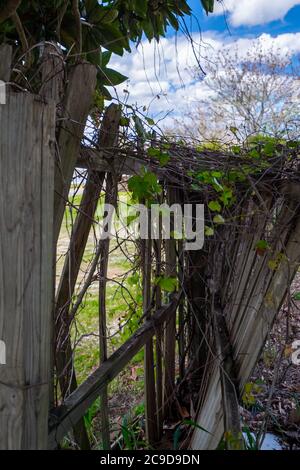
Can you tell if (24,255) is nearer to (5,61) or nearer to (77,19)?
(5,61)

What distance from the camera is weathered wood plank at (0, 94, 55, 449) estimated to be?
0.99 metres

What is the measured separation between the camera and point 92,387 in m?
1.57

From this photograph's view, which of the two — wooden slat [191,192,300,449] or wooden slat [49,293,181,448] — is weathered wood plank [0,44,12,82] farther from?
wooden slat [191,192,300,449]

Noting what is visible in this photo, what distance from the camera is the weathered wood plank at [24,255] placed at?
3.26ft

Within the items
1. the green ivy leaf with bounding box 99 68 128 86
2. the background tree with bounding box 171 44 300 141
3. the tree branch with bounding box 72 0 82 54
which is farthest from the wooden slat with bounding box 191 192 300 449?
the background tree with bounding box 171 44 300 141

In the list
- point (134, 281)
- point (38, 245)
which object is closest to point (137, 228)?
point (134, 281)

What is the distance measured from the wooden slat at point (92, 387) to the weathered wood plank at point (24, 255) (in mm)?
260

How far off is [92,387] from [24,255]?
0.78 meters

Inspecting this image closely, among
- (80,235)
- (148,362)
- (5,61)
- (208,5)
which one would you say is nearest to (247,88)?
(208,5)

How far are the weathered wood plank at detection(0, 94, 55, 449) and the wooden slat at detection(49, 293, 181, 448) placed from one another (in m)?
0.26

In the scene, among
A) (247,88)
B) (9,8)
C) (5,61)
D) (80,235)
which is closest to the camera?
(5,61)

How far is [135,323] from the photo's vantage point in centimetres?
240

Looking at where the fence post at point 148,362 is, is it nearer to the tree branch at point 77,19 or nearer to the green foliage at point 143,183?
the green foliage at point 143,183

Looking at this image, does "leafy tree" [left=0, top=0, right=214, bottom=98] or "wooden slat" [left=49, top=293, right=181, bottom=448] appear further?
"leafy tree" [left=0, top=0, right=214, bottom=98]
